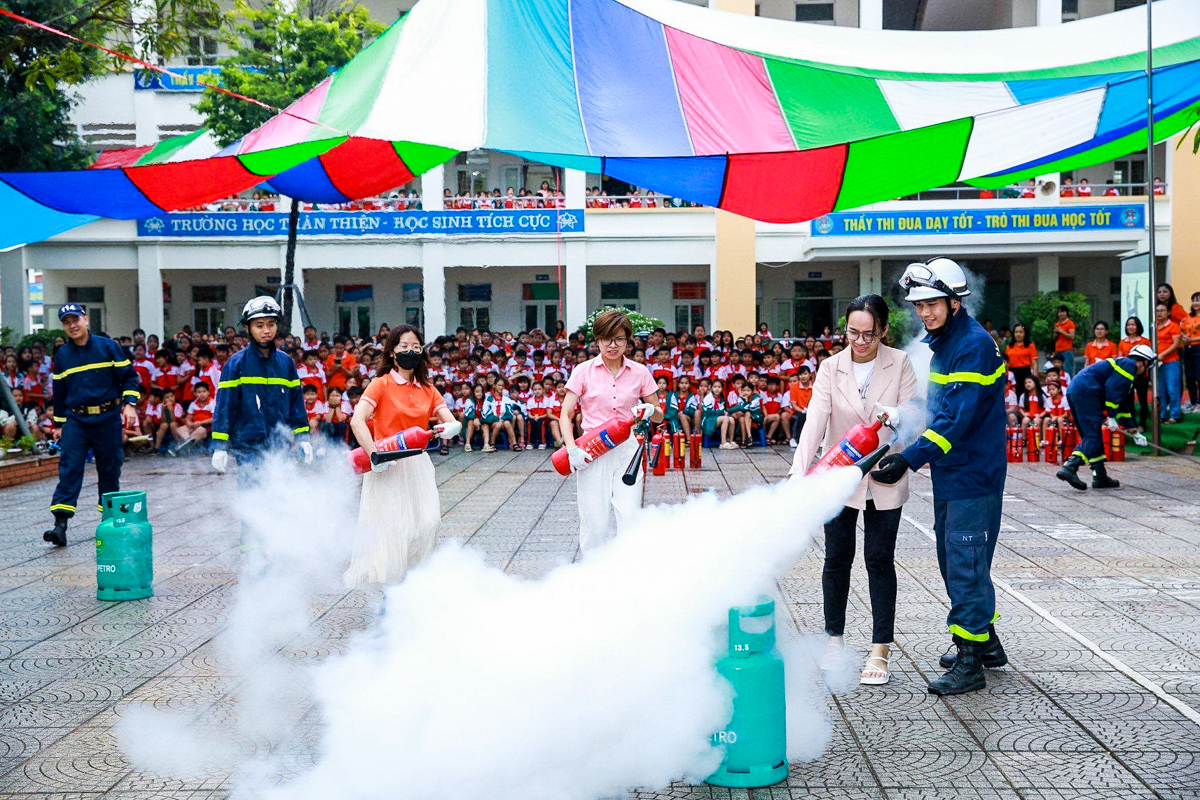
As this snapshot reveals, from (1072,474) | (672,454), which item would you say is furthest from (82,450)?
(1072,474)

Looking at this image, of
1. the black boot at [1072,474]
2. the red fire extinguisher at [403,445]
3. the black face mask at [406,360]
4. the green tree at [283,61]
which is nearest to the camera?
the red fire extinguisher at [403,445]

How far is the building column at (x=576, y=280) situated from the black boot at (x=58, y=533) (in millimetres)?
21065

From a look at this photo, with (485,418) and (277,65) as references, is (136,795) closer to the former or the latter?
(485,418)

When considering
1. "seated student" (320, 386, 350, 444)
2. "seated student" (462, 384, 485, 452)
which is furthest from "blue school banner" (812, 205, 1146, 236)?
"seated student" (320, 386, 350, 444)

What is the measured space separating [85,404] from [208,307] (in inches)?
1032

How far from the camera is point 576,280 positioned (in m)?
30.1

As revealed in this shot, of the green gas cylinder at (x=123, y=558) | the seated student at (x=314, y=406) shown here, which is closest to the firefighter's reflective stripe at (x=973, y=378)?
the green gas cylinder at (x=123, y=558)

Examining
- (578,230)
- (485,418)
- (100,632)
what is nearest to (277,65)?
(578,230)

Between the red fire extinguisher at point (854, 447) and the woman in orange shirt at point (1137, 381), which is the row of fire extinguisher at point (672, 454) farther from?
the red fire extinguisher at point (854, 447)

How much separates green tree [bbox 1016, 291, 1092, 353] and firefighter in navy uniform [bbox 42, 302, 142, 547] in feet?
68.4

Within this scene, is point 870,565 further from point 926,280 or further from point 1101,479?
point 1101,479

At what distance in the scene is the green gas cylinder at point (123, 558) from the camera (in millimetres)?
7137

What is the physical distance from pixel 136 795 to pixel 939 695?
3.55 meters

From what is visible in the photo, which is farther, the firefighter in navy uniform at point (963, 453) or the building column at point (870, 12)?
the building column at point (870, 12)
